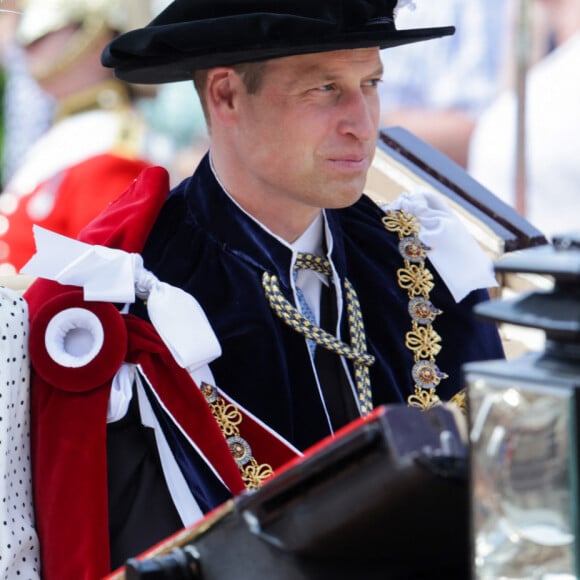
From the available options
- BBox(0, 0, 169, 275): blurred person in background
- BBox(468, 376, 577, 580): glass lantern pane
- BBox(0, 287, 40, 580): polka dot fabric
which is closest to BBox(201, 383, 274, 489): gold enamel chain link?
BBox(0, 287, 40, 580): polka dot fabric

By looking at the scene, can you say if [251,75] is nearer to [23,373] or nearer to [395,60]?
[23,373]

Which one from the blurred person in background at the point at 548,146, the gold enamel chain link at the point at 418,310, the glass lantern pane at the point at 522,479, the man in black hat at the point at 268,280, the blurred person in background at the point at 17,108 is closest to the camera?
the glass lantern pane at the point at 522,479

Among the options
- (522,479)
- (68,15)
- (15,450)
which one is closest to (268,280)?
(15,450)

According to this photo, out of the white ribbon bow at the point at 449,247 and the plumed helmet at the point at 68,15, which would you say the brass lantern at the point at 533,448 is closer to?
the white ribbon bow at the point at 449,247

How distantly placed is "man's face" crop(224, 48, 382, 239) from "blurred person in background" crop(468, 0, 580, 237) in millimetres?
2574

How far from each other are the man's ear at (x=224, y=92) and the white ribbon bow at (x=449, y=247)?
390mm

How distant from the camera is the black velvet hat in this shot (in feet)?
6.94

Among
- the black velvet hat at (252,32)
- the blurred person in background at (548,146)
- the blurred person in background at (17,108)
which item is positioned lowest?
the blurred person in background at (548,146)

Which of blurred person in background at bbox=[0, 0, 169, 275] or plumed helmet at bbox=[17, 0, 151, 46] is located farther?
plumed helmet at bbox=[17, 0, 151, 46]

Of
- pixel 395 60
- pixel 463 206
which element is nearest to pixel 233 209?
pixel 463 206

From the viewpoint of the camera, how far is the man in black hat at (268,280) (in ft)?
6.87

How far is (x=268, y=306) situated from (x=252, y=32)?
0.44m

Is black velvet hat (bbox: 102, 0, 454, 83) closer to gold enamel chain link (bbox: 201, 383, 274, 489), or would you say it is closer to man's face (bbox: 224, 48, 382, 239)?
man's face (bbox: 224, 48, 382, 239)

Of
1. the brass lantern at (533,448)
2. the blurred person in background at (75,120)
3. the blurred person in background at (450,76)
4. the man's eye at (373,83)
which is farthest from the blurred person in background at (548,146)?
the brass lantern at (533,448)
